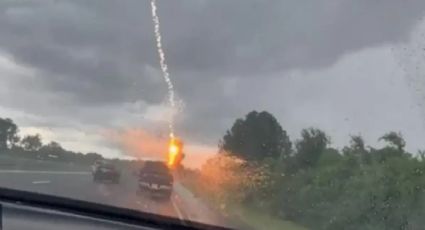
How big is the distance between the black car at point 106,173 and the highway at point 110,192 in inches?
2.2

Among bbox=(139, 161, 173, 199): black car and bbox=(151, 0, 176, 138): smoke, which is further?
bbox=(139, 161, 173, 199): black car

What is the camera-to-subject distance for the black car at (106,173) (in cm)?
638

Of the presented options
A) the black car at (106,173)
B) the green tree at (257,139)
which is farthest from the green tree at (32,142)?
the green tree at (257,139)

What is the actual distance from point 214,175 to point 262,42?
1.24 m

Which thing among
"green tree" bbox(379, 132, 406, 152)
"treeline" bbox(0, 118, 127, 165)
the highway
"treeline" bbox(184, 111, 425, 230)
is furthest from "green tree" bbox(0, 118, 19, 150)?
"green tree" bbox(379, 132, 406, 152)

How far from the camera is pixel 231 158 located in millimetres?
6605

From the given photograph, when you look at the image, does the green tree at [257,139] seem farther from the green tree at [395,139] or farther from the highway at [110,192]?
the green tree at [395,139]

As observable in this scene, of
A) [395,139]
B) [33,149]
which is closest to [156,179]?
[33,149]

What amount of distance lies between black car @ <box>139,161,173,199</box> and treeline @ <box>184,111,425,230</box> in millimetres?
175

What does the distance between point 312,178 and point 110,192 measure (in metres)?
1.87

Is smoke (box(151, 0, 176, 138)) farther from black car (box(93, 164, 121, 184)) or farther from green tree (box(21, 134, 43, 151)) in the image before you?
green tree (box(21, 134, 43, 151))

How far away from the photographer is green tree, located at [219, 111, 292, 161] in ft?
20.4

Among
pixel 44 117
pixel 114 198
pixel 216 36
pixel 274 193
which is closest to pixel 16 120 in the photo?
pixel 44 117

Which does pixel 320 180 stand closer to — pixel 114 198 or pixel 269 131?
pixel 269 131
